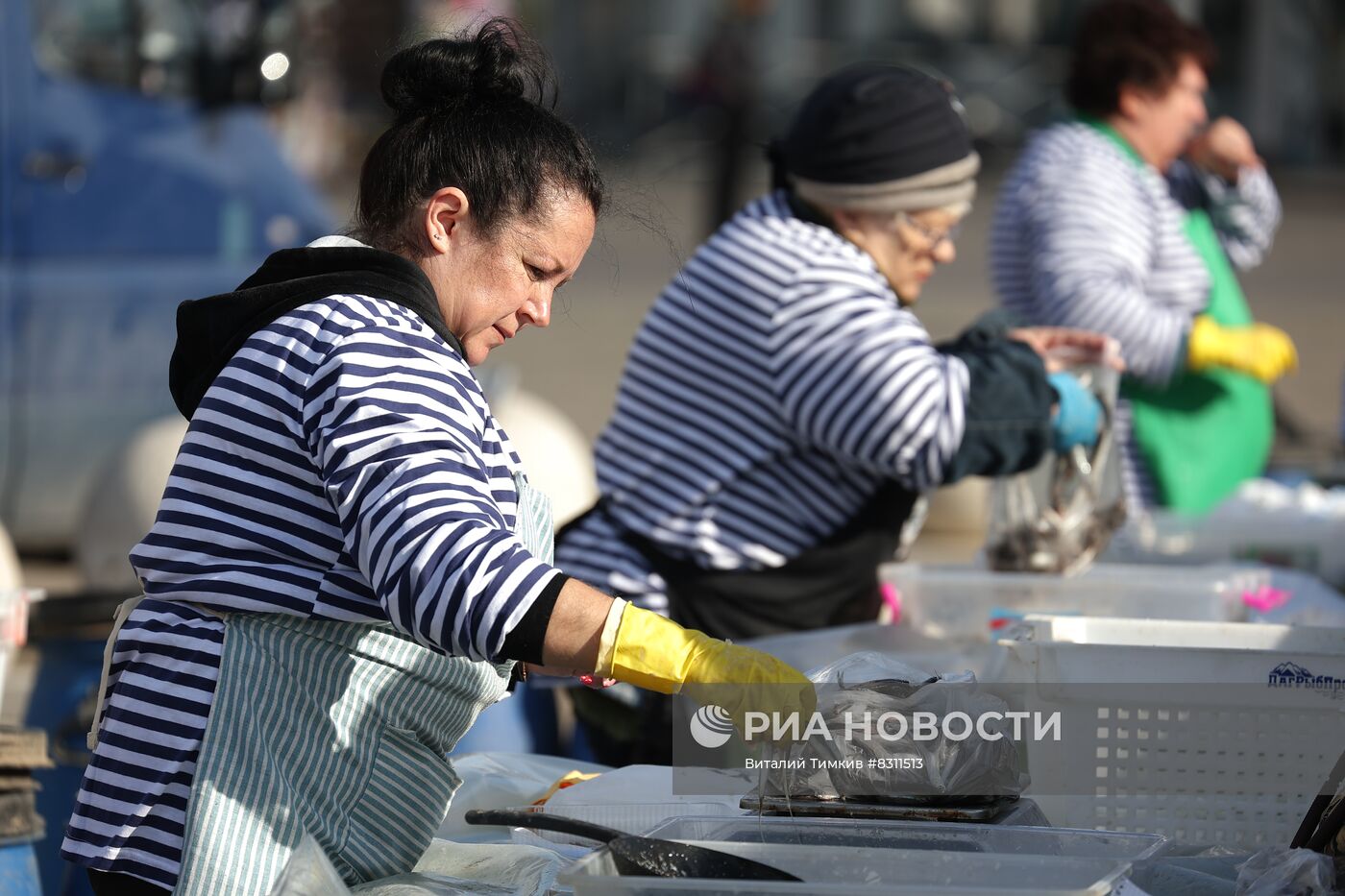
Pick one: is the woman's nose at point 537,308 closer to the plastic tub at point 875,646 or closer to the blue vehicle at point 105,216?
the plastic tub at point 875,646

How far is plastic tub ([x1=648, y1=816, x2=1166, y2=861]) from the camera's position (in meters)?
1.75

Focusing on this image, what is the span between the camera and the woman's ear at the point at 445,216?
1878mm

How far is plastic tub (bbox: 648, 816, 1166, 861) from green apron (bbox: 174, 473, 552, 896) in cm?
28

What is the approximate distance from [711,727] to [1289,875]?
0.62 metres

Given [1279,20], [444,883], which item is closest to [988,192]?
[1279,20]

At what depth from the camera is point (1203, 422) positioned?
4328mm

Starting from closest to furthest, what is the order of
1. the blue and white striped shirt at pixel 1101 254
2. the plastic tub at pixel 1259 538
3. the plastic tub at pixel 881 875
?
the plastic tub at pixel 881 875
the plastic tub at pixel 1259 538
the blue and white striped shirt at pixel 1101 254

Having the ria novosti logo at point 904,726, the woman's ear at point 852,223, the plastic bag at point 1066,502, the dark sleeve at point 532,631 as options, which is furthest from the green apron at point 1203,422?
the dark sleeve at point 532,631

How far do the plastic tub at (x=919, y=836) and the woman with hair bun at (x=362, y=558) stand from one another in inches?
6.4

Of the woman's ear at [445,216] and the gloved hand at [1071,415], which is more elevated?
the woman's ear at [445,216]

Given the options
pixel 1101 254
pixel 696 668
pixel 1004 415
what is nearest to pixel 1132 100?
pixel 1101 254

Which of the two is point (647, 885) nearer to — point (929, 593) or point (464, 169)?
point (464, 169)

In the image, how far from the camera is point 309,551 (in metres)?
1.76

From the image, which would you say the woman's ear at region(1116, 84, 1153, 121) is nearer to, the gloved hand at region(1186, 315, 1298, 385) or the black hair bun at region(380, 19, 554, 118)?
the gloved hand at region(1186, 315, 1298, 385)
